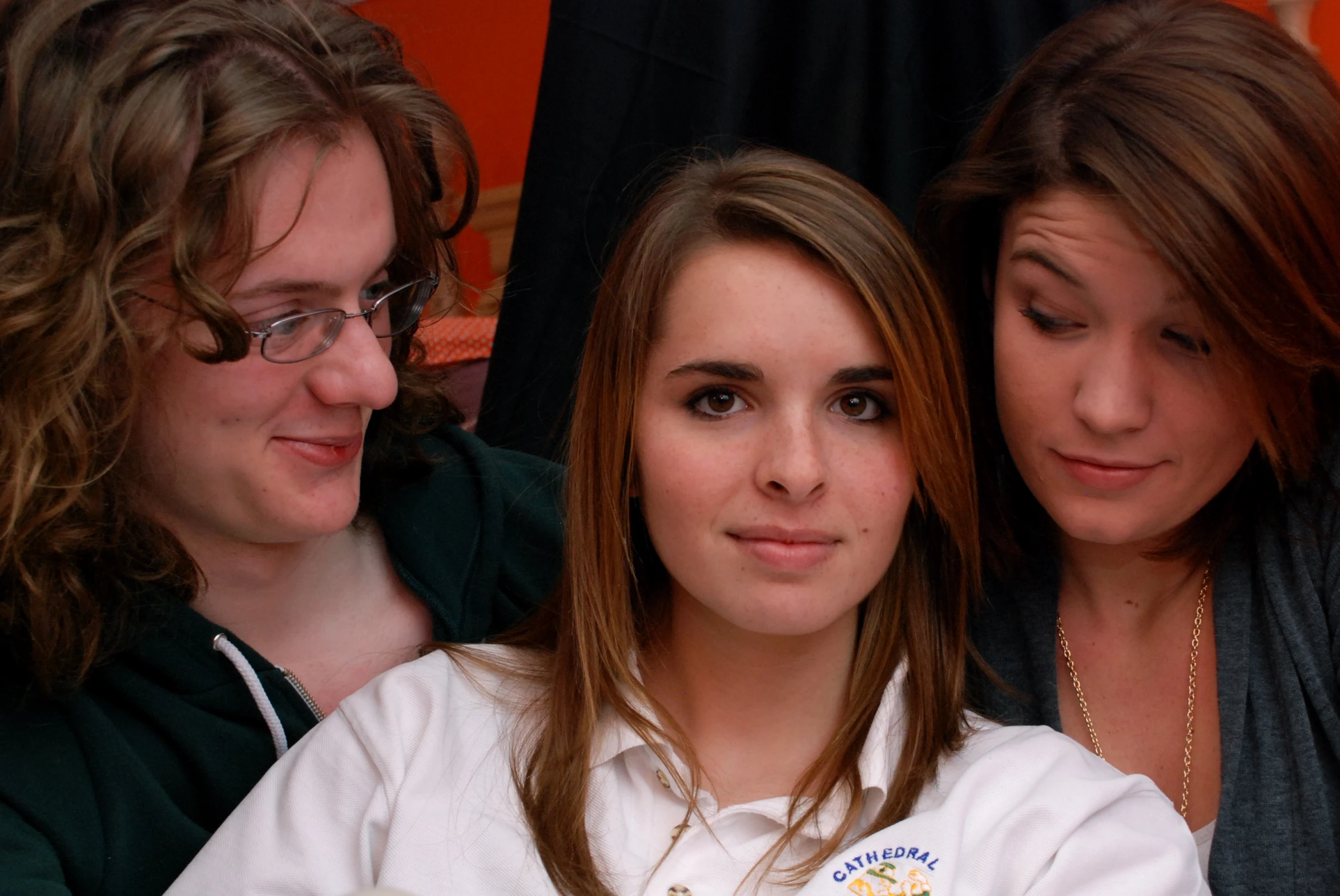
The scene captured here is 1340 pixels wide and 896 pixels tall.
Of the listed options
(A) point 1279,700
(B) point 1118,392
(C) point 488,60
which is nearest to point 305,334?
(B) point 1118,392

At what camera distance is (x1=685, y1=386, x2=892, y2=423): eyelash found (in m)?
1.31

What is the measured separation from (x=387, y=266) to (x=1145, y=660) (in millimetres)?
950

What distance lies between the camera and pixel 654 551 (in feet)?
4.98

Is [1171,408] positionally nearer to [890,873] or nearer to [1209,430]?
[1209,430]

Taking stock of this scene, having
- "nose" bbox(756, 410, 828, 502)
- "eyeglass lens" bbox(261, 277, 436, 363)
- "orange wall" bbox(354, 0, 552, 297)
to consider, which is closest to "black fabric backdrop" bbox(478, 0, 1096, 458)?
"eyeglass lens" bbox(261, 277, 436, 363)

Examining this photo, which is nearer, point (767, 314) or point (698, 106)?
point (767, 314)

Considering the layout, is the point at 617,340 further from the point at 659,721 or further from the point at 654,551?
the point at 659,721

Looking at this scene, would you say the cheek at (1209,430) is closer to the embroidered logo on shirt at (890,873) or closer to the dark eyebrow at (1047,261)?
the dark eyebrow at (1047,261)

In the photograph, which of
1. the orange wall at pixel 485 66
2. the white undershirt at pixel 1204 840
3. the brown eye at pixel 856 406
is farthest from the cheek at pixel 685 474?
the orange wall at pixel 485 66

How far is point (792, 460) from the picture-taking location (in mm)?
1237

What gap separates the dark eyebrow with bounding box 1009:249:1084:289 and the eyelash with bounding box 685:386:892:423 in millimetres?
206

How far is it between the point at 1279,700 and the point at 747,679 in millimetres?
539

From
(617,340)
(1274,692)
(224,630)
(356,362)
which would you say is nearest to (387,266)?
(356,362)

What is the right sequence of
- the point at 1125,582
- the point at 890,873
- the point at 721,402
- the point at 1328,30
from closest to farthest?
the point at 890,873, the point at 721,402, the point at 1125,582, the point at 1328,30
